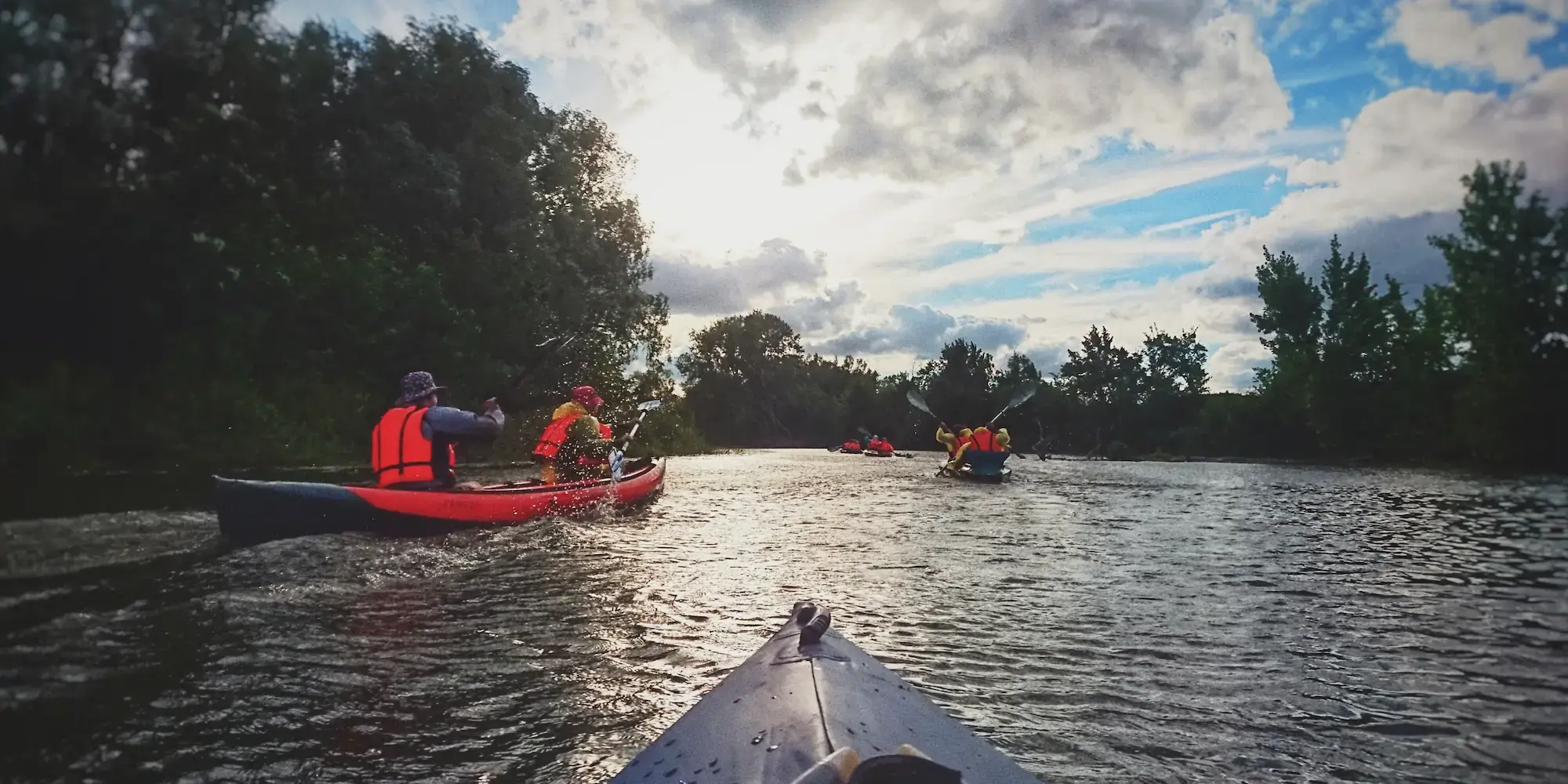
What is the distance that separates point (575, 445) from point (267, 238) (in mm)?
14735

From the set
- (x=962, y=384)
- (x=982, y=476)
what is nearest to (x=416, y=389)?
(x=982, y=476)

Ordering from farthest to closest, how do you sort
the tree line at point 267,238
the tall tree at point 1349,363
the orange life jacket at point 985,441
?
the tall tree at point 1349,363
the orange life jacket at point 985,441
the tree line at point 267,238

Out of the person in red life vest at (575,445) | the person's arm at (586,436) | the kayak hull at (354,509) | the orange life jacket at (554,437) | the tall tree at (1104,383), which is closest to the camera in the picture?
the kayak hull at (354,509)

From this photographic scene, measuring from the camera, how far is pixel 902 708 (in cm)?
279

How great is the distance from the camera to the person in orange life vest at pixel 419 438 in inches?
398

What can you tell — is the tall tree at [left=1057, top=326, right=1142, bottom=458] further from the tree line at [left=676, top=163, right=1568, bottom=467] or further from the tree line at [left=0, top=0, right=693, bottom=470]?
the tree line at [left=0, top=0, right=693, bottom=470]

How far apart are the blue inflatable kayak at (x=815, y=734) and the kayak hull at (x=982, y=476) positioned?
2268cm

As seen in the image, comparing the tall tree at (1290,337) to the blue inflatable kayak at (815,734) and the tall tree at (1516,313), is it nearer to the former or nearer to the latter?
the tall tree at (1516,313)

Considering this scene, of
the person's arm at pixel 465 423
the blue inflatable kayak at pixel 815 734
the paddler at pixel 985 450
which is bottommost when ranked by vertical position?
the blue inflatable kayak at pixel 815 734

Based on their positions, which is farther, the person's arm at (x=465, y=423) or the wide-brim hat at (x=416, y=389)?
the wide-brim hat at (x=416, y=389)

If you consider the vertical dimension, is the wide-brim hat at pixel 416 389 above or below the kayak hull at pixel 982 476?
above

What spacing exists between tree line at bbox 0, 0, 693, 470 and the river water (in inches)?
517

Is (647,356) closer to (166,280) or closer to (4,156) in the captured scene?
(166,280)

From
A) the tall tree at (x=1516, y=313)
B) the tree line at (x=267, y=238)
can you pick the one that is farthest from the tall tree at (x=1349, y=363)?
the tree line at (x=267, y=238)
